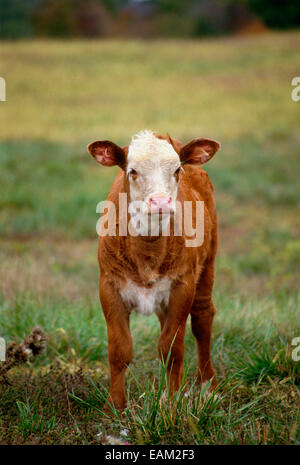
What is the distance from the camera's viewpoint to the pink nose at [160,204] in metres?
3.15

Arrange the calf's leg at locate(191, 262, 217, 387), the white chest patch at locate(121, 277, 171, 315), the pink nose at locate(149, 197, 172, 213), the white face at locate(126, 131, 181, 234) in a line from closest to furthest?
1. the pink nose at locate(149, 197, 172, 213)
2. the white face at locate(126, 131, 181, 234)
3. the white chest patch at locate(121, 277, 171, 315)
4. the calf's leg at locate(191, 262, 217, 387)

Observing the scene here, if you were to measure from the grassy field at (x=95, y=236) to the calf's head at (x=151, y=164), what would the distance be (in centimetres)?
104

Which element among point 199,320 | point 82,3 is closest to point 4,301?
point 199,320

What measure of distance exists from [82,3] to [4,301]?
25.8 meters

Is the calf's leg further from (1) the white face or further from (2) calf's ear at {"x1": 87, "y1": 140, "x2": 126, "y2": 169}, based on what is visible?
(2) calf's ear at {"x1": 87, "y1": 140, "x2": 126, "y2": 169}

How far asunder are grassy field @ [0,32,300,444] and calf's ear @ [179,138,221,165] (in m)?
1.35

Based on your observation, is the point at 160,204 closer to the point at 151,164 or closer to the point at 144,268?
the point at 151,164

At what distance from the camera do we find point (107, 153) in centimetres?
361

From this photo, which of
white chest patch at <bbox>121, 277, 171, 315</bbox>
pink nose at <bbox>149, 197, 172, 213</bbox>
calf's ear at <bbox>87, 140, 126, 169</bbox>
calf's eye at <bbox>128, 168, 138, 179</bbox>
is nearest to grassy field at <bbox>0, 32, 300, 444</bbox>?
white chest patch at <bbox>121, 277, 171, 315</bbox>

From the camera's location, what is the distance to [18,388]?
3.94 meters

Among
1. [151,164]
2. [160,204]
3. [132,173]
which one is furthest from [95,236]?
[160,204]

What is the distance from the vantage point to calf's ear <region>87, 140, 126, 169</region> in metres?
3.57

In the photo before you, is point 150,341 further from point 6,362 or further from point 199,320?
point 6,362
